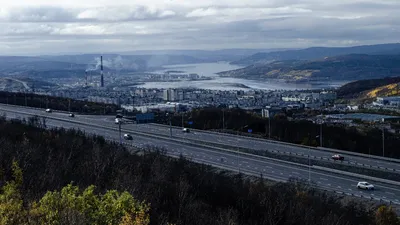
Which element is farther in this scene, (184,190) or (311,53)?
(311,53)

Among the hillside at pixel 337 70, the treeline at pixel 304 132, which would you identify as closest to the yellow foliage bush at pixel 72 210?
the treeline at pixel 304 132

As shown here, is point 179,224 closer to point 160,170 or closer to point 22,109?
point 160,170

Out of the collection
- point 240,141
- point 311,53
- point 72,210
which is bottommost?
point 240,141

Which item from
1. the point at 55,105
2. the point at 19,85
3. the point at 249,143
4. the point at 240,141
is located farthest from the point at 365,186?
the point at 19,85

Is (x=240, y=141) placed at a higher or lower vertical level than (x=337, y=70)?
higher

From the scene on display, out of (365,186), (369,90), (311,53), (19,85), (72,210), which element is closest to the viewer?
(72,210)

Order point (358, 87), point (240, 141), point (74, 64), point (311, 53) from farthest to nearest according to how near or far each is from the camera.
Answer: point (311, 53), point (74, 64), point (358, 87), point (240, 141)

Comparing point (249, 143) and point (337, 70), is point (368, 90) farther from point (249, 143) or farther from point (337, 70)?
point (337, 70)
